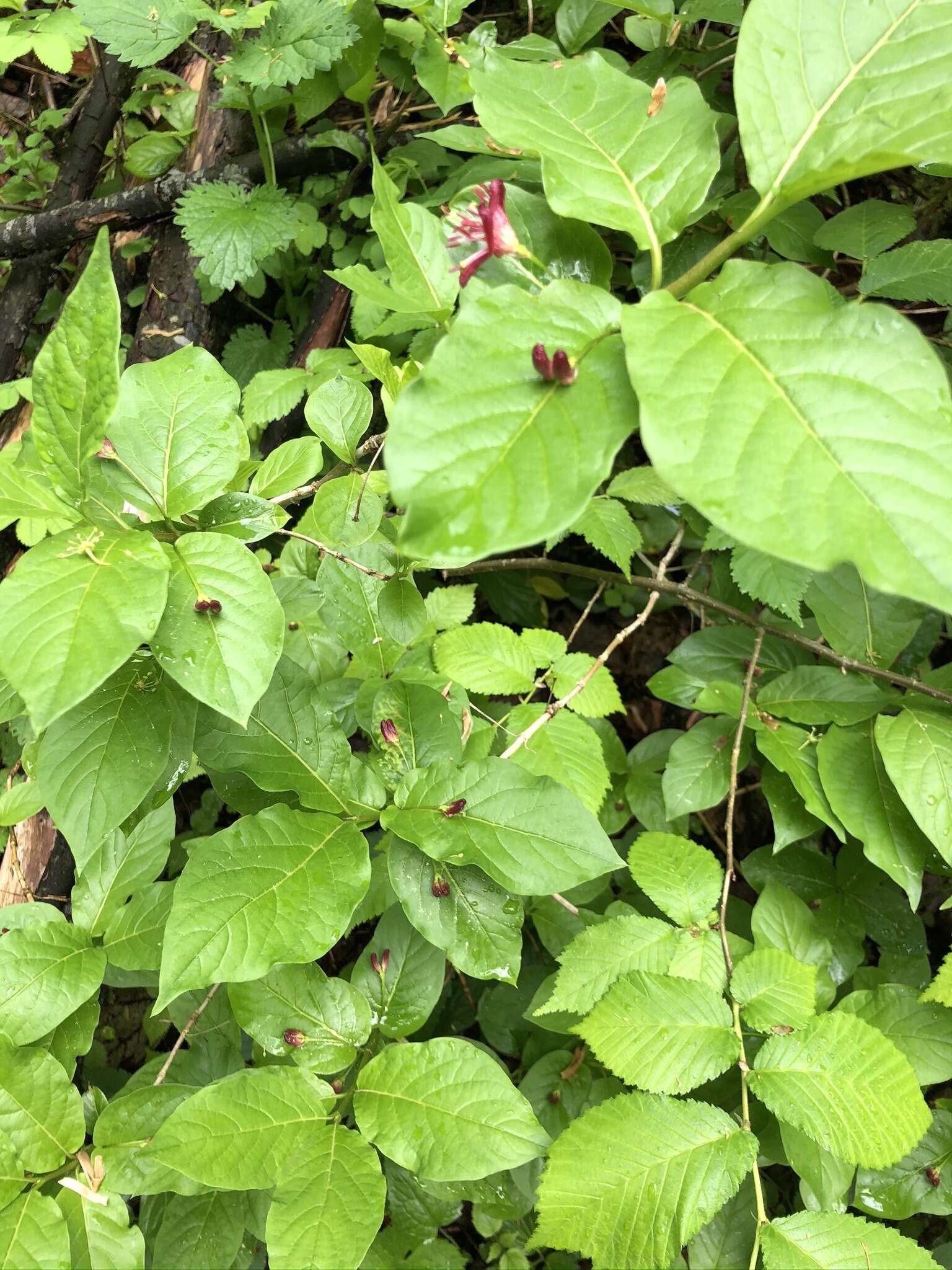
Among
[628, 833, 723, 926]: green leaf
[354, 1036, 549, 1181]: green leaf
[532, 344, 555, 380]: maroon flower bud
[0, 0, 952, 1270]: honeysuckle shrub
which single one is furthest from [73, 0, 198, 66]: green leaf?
[354, 1036, 549, 1181]: green leaf

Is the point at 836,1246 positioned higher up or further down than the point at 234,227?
further down

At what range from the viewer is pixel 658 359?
64 centimetres

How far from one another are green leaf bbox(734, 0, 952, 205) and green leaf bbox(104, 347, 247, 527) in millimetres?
681

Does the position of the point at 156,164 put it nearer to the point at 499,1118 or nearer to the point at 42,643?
the point at 42,643

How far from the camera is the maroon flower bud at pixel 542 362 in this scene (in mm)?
646

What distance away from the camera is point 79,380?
31.4 inches

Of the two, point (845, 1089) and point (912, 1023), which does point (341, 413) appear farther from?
point (912, 1023)

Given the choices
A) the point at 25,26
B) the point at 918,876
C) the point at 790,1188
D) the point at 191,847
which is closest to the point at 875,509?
the point at 191,847

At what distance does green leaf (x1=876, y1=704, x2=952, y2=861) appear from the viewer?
1.28 m

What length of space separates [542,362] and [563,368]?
0.06 feet

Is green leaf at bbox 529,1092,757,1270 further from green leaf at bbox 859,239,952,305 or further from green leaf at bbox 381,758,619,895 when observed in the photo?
green leaf at bbox 859,239,952,305

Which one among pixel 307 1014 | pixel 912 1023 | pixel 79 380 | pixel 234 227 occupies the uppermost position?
pixel 79 380

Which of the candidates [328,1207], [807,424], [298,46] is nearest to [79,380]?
[807,424]

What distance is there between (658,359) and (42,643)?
642 millimetres
